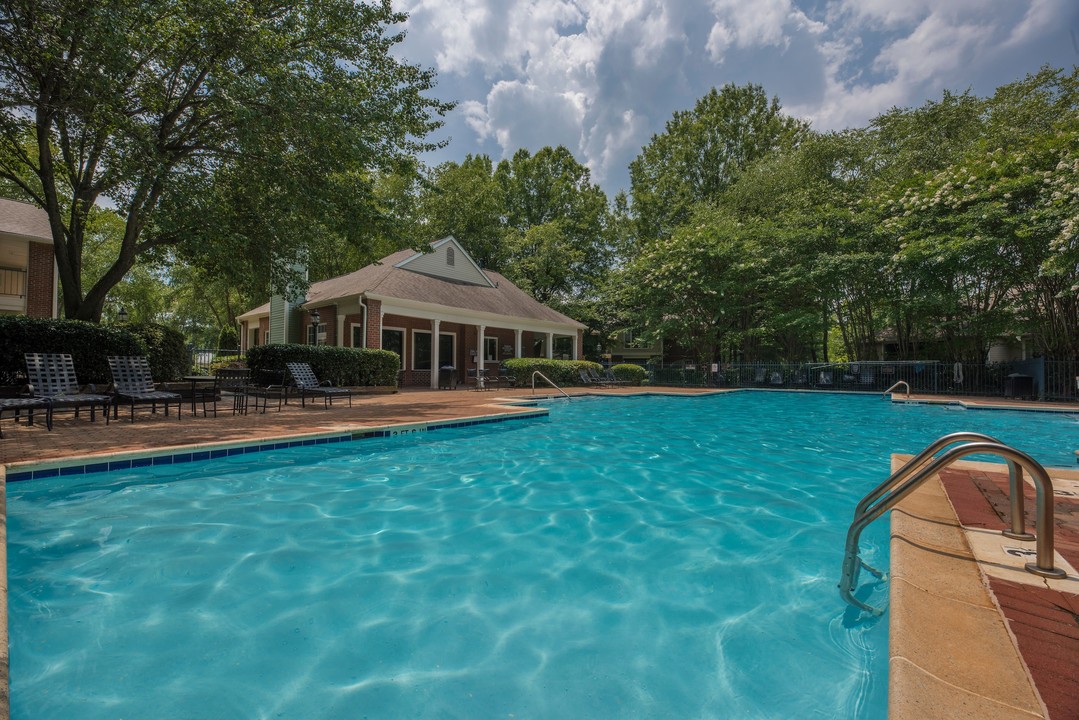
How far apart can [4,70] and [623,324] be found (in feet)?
91.8

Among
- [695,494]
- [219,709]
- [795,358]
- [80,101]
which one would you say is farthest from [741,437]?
[795,358]

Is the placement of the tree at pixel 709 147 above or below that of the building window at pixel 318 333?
above

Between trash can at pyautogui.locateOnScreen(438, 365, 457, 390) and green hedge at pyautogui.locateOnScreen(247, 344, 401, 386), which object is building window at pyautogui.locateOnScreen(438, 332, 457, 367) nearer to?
trash can at pyautogui.locateOnScreen(438, 365, 457, 390)

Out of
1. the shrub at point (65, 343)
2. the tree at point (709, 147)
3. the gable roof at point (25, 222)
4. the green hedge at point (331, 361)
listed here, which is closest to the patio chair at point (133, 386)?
the shrub at point (65, 343)

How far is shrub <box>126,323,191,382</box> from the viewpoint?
11586 mm

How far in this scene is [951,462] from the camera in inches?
91.4

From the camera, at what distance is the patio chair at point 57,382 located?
7.25m

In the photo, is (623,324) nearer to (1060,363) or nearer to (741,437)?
(1060,363)

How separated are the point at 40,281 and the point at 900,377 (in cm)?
3078

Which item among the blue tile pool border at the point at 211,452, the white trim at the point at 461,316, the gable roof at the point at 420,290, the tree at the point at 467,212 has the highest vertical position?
the tree at the point at 467,212

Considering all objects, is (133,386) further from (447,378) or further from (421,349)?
(421,349)

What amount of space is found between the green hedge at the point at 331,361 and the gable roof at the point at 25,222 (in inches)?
270

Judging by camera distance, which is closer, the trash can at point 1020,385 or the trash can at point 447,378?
the trash can at point 1020,385

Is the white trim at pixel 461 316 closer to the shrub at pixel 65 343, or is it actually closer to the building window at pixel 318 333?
the building window at pixel 318 333
